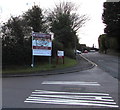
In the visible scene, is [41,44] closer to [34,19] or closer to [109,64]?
[34,19]

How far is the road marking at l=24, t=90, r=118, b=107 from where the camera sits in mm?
9195

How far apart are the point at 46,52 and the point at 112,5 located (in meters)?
36.1

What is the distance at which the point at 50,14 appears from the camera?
53.6 meters

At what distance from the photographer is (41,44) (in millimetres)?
25219

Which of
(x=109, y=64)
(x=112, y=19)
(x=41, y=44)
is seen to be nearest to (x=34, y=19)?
(x=41, y=44)

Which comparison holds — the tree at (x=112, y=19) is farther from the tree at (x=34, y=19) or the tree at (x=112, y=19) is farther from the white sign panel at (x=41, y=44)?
the white sign panel at (x=41, y=44)

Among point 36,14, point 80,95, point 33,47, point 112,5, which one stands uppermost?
point 112,5

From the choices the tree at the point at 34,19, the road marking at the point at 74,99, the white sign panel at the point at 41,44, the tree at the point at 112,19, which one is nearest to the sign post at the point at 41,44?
the white sign panel at the point at 41,44

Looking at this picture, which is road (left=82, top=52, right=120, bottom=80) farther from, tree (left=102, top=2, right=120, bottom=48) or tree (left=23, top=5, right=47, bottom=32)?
tree (left=102, top=2, right=120, bottom=48)

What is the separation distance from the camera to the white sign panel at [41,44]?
24.9m

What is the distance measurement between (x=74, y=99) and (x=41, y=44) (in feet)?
51.7

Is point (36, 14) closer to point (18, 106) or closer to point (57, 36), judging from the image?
point (57, 36)

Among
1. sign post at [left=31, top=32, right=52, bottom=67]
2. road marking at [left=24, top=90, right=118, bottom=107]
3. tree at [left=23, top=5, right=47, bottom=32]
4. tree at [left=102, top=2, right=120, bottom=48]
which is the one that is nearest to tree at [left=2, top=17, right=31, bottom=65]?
sign post at [left=31, top=32, right=52, bottom=67]

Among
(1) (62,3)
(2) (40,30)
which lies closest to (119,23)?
(1) (62,3)
